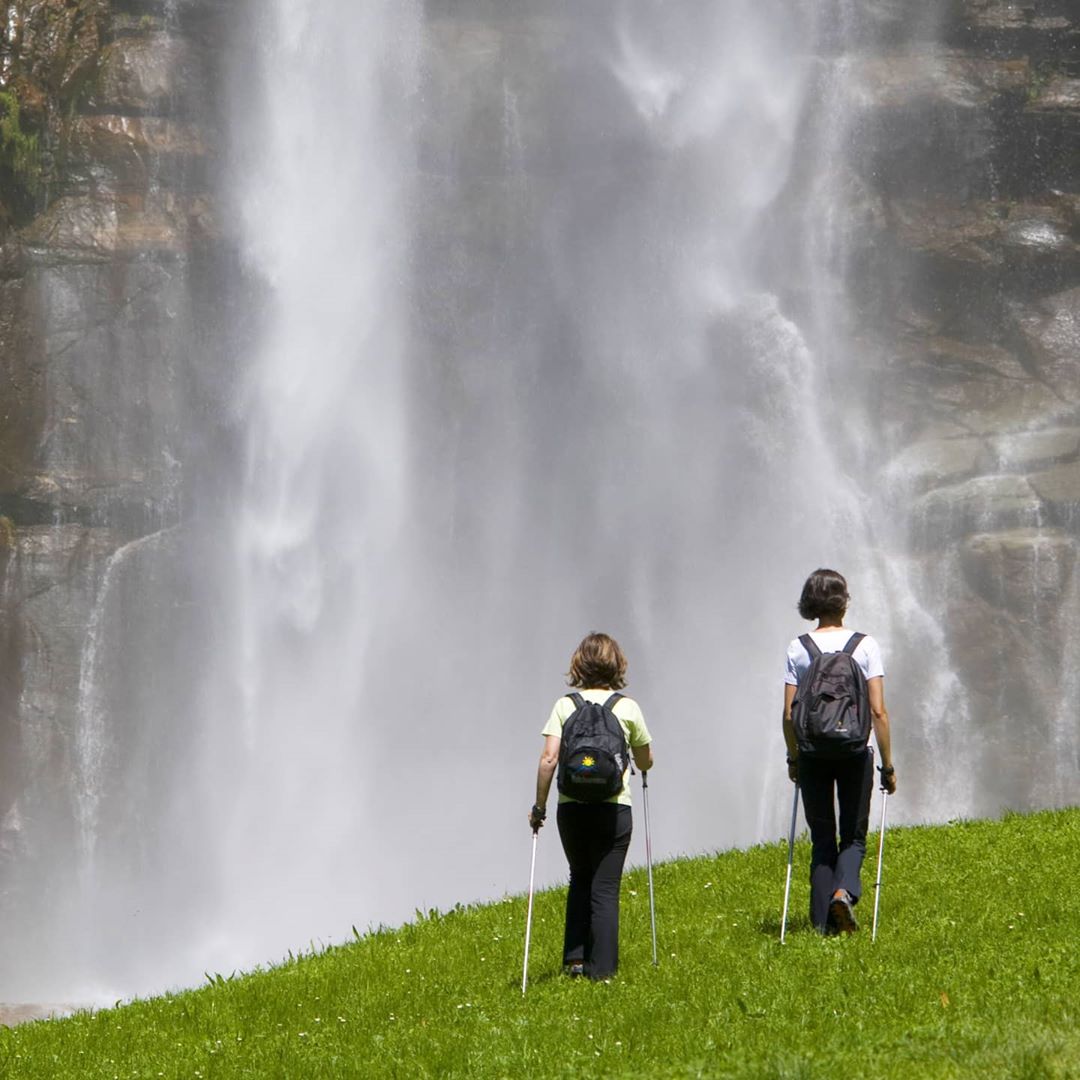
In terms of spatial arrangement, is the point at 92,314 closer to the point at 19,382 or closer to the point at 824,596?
the point at 19,382

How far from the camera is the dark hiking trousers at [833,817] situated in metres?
8.06

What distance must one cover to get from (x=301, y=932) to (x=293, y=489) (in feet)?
35.2

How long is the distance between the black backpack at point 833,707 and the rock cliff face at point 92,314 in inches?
976

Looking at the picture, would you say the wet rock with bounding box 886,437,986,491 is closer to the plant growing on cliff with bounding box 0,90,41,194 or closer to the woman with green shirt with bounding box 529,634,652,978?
the plant growing on cliff with bounding box 0,90,41,194

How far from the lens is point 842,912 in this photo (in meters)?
8.12

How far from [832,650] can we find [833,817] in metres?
0.93

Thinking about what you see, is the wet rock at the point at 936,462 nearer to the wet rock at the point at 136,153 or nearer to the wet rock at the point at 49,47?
the wet rock at the point at 136,153

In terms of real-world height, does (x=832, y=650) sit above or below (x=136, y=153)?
below

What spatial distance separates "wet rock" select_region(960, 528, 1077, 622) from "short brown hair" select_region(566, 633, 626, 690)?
23784mm

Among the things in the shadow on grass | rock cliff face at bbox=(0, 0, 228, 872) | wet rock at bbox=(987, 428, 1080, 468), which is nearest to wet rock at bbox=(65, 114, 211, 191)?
rock cliff face at bbox=(0, 0, 228, 872)

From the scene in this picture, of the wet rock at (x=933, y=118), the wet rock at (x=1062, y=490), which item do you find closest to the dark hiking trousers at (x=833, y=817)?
the wet rock at (x=1062, y=490)

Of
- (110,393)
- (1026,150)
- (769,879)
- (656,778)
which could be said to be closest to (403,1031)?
(769,879)

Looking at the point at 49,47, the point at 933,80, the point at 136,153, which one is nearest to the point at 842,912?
the point at 136,153

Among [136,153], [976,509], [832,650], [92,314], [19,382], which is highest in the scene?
[136,153]
